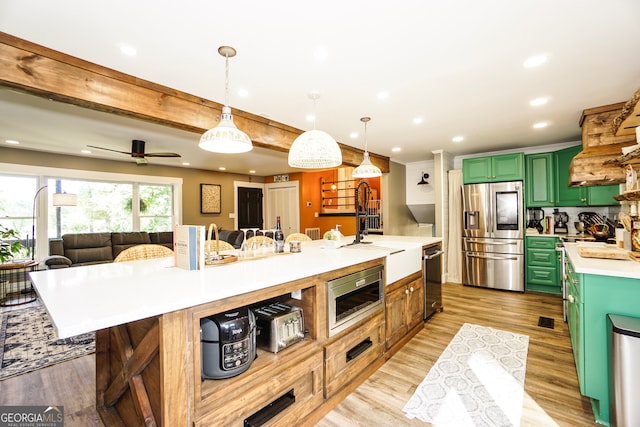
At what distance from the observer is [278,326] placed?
62.4 inches

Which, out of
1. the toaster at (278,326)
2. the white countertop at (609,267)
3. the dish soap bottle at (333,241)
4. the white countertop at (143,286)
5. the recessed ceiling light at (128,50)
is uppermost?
the recessed ceiling light at (128,50)

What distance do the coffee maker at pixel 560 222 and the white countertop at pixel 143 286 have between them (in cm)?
451

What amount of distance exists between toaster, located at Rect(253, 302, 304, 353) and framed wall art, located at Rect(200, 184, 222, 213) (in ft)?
20.2

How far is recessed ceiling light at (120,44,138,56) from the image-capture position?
1.90 m

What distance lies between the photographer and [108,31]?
68.5 inches

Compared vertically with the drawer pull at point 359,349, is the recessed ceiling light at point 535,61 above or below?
above

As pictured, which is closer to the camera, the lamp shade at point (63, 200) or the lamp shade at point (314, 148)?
the lamp shade at point (314, 148)

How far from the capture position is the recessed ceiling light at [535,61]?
82.7 inches

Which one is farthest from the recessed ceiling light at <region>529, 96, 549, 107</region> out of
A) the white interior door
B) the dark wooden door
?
the dark wooden door

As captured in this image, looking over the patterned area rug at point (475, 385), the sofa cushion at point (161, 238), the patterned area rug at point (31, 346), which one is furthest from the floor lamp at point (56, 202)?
the patterned area rug at point (475, 385)

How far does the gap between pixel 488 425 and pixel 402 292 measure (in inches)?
44.4

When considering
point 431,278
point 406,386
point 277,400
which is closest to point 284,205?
point 431,278

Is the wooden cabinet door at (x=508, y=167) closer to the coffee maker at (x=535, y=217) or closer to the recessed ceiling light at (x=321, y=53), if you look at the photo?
the coffee maker at (x=535, y=217)

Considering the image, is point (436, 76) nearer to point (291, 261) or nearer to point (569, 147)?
point (291, 261)
